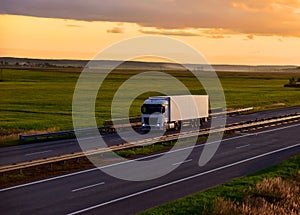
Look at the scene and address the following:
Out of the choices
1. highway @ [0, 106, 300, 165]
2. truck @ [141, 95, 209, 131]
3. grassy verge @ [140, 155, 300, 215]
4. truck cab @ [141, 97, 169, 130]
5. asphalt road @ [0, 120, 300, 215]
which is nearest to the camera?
grassy verge @ [140, 155, 300, 215]

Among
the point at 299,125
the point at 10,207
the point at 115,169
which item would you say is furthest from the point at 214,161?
the point at 299,125

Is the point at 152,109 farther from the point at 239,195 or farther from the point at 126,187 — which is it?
the point at 239,195

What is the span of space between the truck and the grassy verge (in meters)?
17.5

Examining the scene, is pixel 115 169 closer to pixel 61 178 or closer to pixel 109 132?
pixel 61 178

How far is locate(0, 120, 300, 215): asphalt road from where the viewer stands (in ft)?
62.8

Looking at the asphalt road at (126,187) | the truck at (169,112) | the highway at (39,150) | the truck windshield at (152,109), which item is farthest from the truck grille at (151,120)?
the asphalt road at (126,187)

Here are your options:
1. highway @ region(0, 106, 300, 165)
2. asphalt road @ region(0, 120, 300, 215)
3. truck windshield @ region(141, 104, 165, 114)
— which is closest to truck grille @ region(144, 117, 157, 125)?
truck windshield @ region(141, 104, 165, 114)

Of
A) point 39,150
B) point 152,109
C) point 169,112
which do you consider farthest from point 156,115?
point 39,150

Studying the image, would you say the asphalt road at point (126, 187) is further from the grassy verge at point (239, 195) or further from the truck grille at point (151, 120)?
the truck grille at point (151, 120)

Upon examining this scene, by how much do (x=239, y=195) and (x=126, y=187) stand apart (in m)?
5.03

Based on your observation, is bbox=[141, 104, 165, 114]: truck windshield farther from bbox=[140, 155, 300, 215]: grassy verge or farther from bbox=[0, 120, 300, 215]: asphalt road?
bbox=[140, 155, 300, 215]: grassy verge

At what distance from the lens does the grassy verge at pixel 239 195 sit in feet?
59.9

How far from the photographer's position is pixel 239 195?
20875 mm

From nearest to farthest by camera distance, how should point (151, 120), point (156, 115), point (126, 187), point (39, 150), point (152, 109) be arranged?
point (126, 187), point (39, 150), point (156, 115), point (151, 120), point (152, 109)
